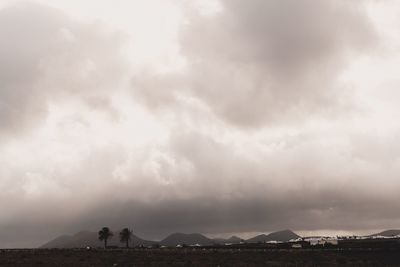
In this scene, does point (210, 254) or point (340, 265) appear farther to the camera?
point (210, 254)

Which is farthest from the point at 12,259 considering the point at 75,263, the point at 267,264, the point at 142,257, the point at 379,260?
the point at 379,260

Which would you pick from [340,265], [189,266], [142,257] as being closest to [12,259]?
[142,257]

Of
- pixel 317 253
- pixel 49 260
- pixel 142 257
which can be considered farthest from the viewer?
A: pixel 317 253

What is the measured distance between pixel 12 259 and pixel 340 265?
81.3m

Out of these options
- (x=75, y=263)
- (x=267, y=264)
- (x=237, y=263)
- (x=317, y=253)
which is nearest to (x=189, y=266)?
(x=237, y=263)

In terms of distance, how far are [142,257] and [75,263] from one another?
1926cm

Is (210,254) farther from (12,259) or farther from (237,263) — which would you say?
(12,259)

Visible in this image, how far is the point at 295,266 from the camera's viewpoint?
359ft

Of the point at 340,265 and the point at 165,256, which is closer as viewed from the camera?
the point at 340,265

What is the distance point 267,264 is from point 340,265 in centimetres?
1774

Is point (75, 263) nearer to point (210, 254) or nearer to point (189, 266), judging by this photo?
point (189, 266)

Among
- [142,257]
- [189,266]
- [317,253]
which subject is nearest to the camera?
[189,266]

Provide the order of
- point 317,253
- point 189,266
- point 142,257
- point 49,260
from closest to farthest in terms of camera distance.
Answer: point 189,266, point 49,260, point 142,257, point 317,253

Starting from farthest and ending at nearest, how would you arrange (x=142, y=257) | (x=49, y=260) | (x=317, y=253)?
(x=317, y=253), (x=142, y=257), (x=49, y=260)
